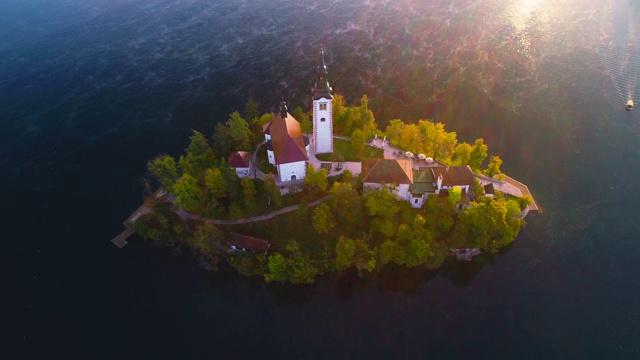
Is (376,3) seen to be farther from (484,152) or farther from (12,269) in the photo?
(12,269)

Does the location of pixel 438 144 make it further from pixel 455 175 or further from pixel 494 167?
pixel 494 167

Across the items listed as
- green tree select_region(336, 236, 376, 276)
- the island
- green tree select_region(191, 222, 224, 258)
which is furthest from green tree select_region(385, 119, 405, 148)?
green tree select_region(191, 222, 224, 258)

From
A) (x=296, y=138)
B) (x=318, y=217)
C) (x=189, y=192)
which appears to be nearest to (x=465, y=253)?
(x=318, y=217)

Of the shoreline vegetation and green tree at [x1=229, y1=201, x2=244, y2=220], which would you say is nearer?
the shoreline vegetation

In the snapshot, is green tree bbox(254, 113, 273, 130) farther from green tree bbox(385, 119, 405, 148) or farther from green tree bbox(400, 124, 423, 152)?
green tree bbox(400, 124, 423, 152)

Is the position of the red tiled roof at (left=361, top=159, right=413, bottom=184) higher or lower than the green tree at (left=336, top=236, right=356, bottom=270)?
higher
